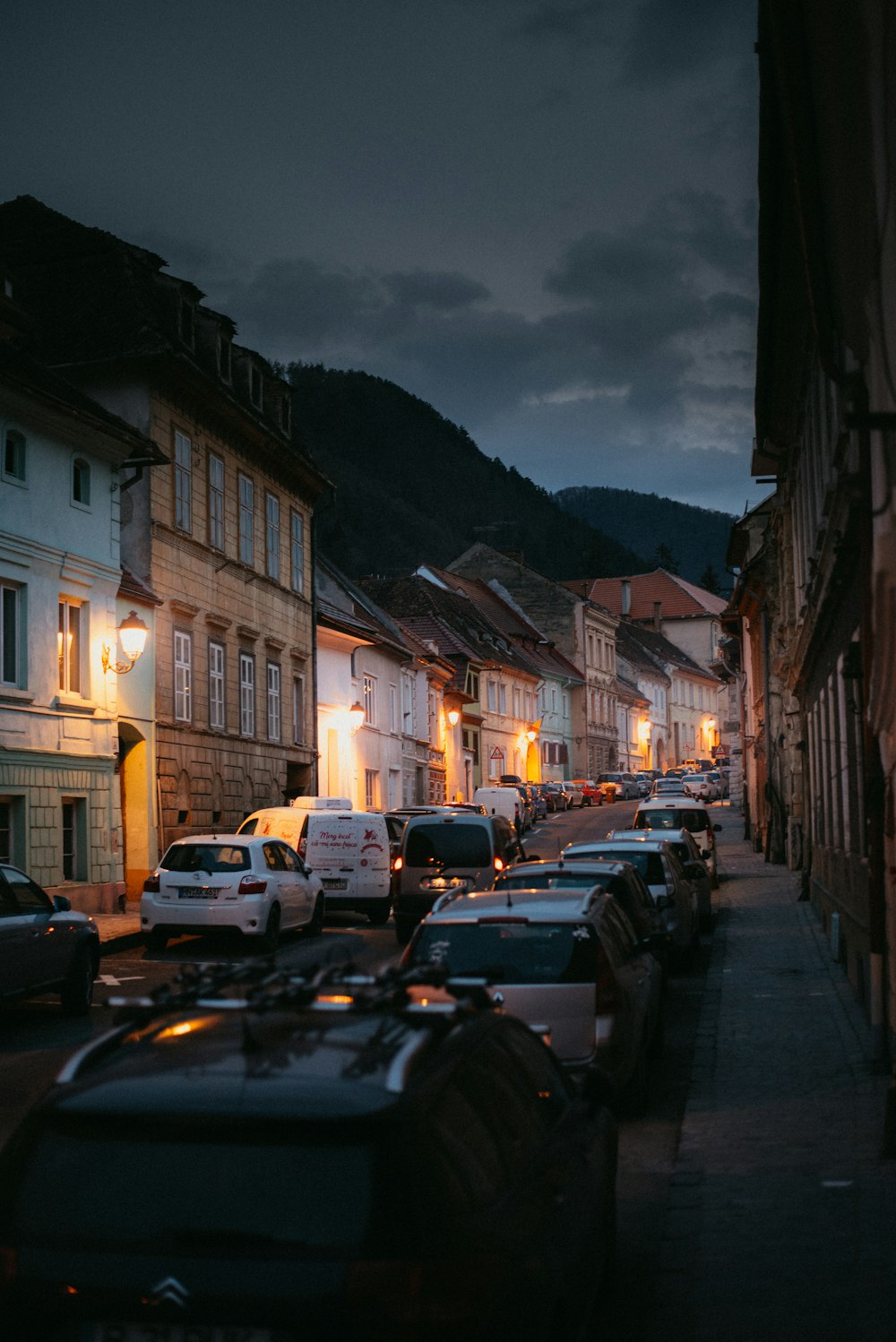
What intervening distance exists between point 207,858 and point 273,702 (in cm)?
1688

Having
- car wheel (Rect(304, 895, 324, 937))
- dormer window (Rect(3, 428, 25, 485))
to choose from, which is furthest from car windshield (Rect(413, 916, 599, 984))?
dormer window (Rect(3, 428, 25, 485))

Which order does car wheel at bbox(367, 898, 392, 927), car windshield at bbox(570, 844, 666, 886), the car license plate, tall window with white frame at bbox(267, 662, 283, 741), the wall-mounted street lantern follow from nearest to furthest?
1. the car license plate
2. car windshield at bbox(570, 844, 666, 886)
3. the wall-mounted street lantern
4. car wheel at bbox(367, 898, 392, 927)
5. tall window with white frame at bbox(267, 662, 283, 741)

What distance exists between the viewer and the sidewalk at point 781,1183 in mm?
6262

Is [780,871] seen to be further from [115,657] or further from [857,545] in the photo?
[857,545]

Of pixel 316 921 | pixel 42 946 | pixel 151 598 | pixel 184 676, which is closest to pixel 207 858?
pixel 316 921

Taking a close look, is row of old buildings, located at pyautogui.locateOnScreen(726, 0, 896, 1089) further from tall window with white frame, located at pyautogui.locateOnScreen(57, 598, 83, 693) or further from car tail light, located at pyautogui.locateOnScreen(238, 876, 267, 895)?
tall window with white frame, located at pyautogui.locateOnScreen(57, 598, 83, 693)

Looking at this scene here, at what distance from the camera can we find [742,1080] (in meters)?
11.6

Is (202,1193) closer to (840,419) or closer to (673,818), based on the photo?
(840,419)

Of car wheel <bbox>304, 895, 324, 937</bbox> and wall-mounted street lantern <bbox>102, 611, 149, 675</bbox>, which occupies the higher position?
wall-mounted street lantern <bbox>102, 611, 149, 675</bbox>

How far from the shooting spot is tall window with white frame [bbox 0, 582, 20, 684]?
79.2 ft

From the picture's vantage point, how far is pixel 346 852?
27.5m

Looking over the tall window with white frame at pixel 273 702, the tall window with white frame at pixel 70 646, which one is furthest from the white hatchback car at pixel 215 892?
the tall window with white frame at pixel 273 702

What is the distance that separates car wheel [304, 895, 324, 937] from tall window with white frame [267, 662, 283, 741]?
13.2 metres

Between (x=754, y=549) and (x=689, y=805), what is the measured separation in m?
15.4
